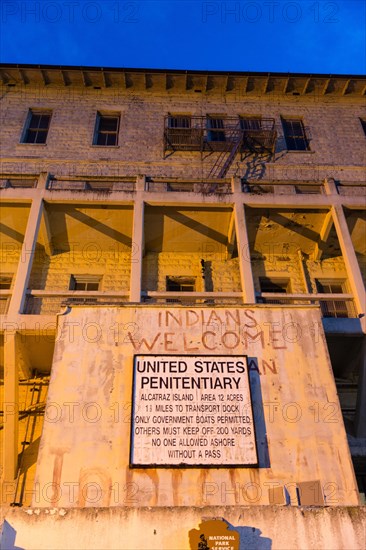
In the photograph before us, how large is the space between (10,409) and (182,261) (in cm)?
725

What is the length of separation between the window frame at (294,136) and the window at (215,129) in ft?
8.01

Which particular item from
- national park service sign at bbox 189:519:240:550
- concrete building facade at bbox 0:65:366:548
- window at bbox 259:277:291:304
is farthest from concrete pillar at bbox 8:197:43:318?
window at bbox 259:277:291:304

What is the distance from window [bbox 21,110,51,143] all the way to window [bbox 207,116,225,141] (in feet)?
20.3

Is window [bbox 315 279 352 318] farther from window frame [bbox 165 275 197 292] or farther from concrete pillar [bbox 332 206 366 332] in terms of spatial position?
window frame [bbox 165 275 197 292]

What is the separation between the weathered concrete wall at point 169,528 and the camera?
231 inches

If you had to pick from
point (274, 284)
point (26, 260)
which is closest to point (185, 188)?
point (274, 284)

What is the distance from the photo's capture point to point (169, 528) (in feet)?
19.7

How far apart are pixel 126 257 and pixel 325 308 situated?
682cm

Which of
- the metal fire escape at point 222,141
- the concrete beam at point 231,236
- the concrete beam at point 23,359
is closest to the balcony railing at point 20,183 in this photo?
the metal fire escape at point 222,141

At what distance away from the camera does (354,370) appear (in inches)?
484

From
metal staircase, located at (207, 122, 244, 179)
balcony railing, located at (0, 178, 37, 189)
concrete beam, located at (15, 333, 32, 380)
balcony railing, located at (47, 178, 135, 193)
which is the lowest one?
concrete beam, located at (15, 333, 32, 380)

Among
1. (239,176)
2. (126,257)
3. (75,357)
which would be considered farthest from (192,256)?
(75,357)

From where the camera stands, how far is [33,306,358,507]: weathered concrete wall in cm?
764

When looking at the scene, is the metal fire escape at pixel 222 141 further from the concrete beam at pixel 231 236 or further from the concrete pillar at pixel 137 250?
the concrete pillar at pixel 137 250
